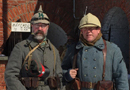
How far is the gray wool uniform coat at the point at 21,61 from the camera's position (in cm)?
376

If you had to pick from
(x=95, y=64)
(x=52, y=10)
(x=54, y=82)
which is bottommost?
(x=54, y=82)

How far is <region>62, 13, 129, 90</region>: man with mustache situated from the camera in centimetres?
356

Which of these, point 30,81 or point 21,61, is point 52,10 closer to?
point 21,61

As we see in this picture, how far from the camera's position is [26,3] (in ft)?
30.1

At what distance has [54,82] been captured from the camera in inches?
153

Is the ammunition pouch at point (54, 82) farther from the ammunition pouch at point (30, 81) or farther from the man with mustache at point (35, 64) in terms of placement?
the ammunition pouch at point (30, 81)

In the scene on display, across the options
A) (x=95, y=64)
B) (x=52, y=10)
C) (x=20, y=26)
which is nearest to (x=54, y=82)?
(x=95, y=64)

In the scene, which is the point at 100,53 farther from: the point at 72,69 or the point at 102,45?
the point at 72,69

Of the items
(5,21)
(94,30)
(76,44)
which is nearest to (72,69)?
(76,44)

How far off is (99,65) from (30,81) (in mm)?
1017

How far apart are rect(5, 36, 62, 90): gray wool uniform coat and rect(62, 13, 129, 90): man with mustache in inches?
17.4

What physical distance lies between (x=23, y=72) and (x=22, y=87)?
0.23 metres

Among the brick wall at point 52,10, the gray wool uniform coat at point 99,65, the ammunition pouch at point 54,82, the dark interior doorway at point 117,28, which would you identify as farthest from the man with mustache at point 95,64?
the dark interior doorway at point 117,28

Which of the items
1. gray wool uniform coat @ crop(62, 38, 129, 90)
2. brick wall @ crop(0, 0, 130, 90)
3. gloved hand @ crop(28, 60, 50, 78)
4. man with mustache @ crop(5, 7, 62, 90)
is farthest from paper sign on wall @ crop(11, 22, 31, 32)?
gray wool uniform coat @ crop(62, 38, 129, 90)
